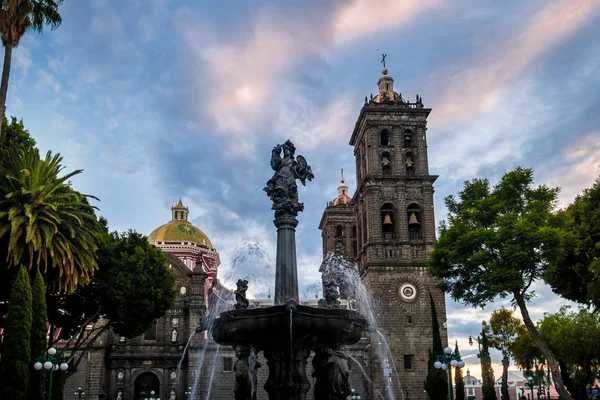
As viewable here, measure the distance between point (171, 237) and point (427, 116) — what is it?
91.2 feet

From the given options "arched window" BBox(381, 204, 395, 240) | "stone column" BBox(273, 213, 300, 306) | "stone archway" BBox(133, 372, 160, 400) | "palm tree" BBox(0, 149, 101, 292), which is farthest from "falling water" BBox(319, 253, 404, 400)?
"stone column" BBox(273, 213, 300, 306)

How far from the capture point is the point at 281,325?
13.5 meters

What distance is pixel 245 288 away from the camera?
15141 millimetres

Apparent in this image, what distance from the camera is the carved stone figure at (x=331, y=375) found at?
14055 millimetres

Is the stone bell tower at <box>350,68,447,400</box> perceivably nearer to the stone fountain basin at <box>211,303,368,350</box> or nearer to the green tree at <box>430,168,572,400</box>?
the green tree at <box>430,168,572,400</box>

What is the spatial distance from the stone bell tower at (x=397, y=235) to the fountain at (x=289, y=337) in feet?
93.9

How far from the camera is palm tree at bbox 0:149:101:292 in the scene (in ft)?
75.0

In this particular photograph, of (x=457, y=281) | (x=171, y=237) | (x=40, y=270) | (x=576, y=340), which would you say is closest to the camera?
(x=40, y=270)

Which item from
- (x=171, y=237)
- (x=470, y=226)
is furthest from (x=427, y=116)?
(x=171, y=237)

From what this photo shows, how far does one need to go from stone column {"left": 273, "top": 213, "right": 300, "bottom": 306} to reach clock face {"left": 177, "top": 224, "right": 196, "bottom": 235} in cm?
4667

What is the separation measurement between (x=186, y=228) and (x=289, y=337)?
49039 millimetres

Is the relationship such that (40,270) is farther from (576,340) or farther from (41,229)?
(576,340)

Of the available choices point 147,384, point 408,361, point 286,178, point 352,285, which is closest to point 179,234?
point 147,384

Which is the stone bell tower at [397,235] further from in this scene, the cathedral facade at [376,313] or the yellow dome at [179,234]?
the yellow dome at [179,234]
